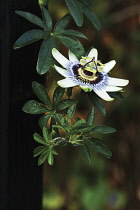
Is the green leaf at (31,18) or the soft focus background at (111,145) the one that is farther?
the soft focus background at (111,145)

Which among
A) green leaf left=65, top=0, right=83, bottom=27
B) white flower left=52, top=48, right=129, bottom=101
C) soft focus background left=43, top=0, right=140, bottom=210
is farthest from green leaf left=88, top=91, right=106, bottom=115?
soft focus background left=43, top=0, right=140, bottom=210

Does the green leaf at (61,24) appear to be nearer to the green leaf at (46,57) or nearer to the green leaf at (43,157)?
the green leaf at (46,57)

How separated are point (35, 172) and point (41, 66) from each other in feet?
0.70

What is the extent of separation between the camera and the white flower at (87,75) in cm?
65

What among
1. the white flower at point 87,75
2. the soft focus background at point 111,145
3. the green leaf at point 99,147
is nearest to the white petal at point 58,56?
the white flower at point 87,75

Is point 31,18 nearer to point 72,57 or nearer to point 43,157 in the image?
point 72,57

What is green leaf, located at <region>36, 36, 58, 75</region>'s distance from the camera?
66 cm

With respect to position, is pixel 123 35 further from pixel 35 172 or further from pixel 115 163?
pixel 35 172

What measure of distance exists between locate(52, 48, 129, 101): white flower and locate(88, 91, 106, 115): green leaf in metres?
0.02

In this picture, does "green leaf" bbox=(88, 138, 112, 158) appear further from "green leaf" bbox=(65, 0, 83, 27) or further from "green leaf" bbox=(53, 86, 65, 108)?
"green leaf" bbox=(65, 0, 83, 27)

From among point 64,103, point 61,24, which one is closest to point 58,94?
point 64,103

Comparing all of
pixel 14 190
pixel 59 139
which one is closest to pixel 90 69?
pixel 59 139

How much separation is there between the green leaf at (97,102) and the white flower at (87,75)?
0.8 inches

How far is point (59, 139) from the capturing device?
0.65 metres
